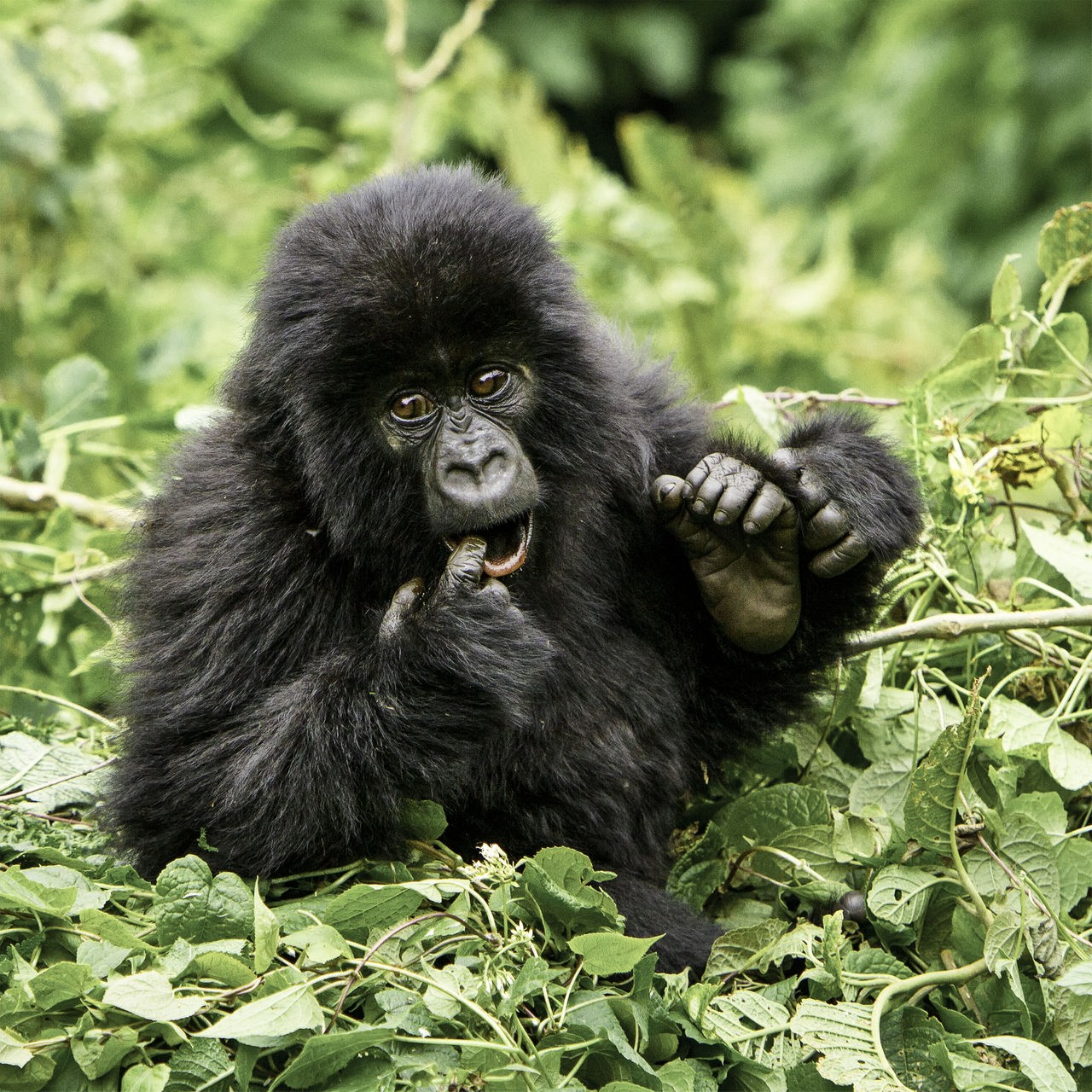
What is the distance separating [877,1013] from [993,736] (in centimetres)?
A: 71

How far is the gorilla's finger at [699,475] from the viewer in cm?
289

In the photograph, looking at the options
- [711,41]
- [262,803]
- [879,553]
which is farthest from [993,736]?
[711,41]

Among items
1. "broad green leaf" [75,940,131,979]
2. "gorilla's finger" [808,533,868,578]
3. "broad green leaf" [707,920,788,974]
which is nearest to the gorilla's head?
"gorilla's finger" [808,533,868,578]

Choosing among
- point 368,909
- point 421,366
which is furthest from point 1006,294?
point 368,909

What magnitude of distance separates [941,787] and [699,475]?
0.82 metres

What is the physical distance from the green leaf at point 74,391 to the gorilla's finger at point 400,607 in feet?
5.71

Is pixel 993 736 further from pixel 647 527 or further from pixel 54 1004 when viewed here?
pixel 54 1004

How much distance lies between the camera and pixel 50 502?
3.85m

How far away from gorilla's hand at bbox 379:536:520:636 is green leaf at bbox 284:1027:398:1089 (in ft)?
2.82

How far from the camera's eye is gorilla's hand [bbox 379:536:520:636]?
2.70 meters

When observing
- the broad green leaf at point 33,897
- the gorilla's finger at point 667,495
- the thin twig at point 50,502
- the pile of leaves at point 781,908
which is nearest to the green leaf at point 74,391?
the thin twig at point 50,502

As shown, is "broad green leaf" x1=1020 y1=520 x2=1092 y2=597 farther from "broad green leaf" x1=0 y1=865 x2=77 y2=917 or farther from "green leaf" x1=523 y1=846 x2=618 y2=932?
"broad green leaf" x1=0 y1=865 x2=77 y2=917

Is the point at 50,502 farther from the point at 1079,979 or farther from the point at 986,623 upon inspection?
the point at 1079,979

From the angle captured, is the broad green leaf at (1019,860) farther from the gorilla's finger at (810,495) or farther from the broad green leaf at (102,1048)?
A: the broad green leaf at (102,1048)
